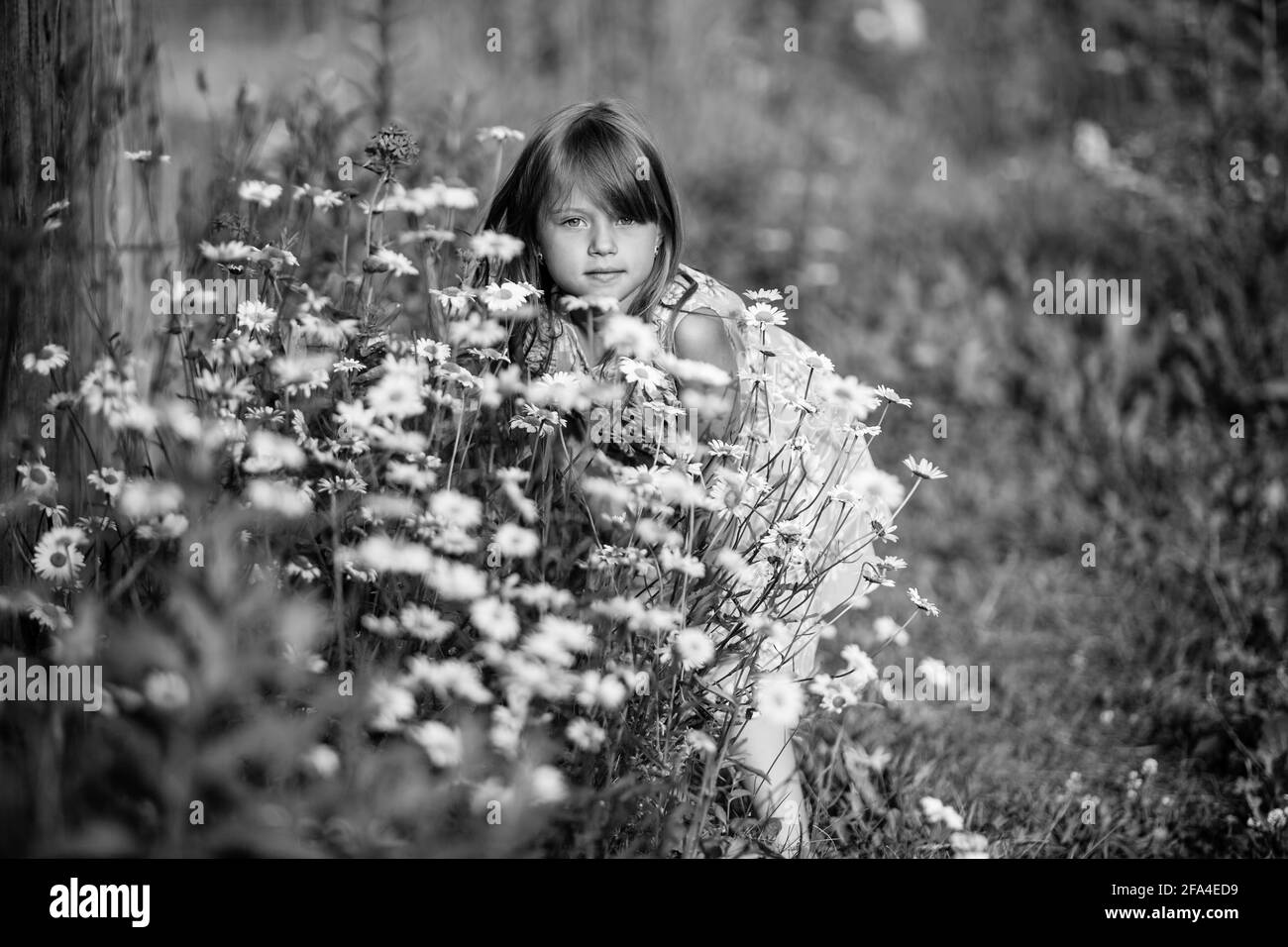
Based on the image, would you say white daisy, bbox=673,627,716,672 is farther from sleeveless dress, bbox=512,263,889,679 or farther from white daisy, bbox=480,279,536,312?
white daisy, bbox=480,279,536,312

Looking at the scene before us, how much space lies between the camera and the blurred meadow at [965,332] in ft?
6.88

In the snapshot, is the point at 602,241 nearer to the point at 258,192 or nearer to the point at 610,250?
the point at 610,250

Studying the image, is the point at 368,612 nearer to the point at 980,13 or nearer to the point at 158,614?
the point at 158,614

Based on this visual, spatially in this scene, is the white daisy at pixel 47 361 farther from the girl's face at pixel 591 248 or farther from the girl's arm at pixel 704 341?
the girl's arm at pixel 704 341

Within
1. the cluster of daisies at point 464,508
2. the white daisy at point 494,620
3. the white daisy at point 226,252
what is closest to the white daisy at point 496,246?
the cluster of daisies at point 464,508

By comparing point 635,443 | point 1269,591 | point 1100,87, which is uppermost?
point 1100,87

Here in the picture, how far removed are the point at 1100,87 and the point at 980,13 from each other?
1.19 metres

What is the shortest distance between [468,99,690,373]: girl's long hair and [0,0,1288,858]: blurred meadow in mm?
250

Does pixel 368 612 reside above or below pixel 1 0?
below

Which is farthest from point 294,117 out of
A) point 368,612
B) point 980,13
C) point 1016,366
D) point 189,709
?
point 980,13

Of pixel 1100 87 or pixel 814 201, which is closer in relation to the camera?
pixel 814 201

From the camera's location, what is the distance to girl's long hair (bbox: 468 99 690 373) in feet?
7.45

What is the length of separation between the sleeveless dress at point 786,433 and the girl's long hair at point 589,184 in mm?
48

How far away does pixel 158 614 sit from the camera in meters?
1.74
